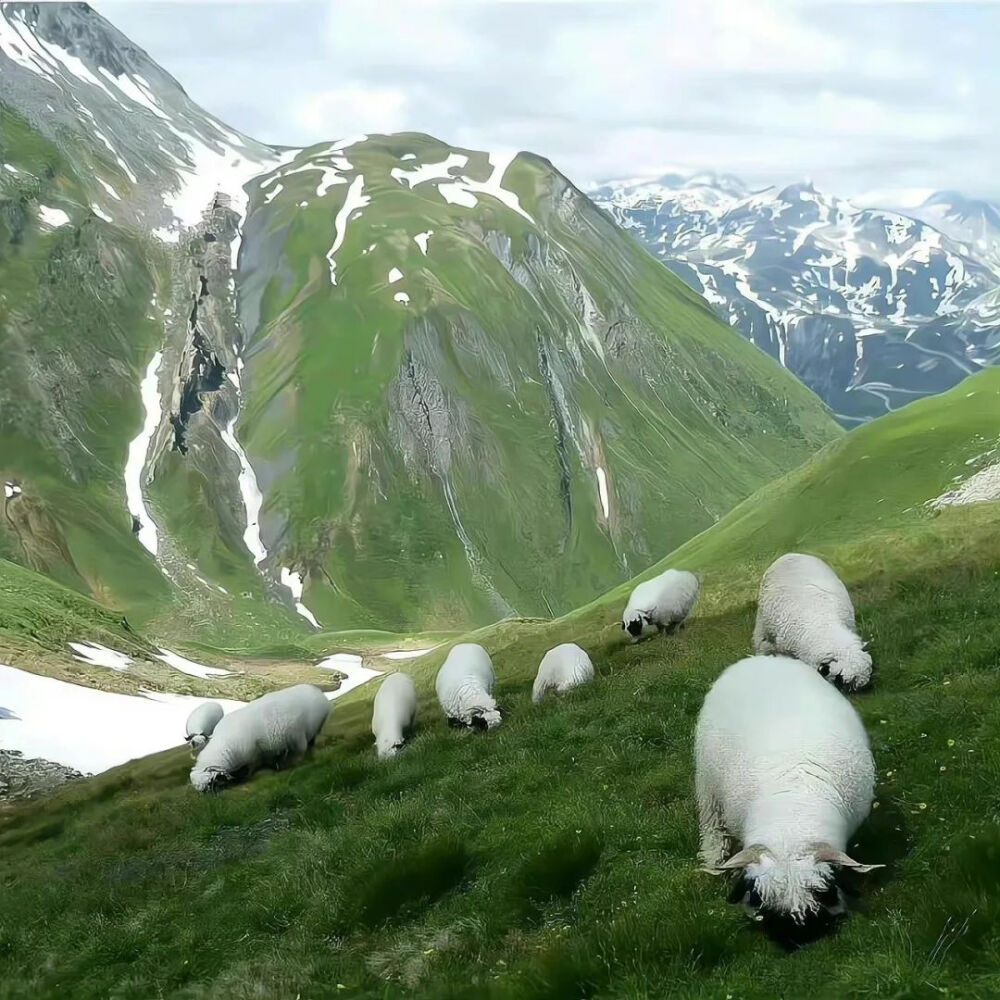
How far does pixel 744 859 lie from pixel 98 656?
59.1 m

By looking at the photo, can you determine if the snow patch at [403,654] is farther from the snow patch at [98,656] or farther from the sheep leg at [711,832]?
the sheep leg at [711,832]

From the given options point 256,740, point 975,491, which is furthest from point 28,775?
point 975,491

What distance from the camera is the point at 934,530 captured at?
36.0 m

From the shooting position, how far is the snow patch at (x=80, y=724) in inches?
1503

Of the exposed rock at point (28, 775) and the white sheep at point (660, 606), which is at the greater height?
the white sheep at point (660, 606)

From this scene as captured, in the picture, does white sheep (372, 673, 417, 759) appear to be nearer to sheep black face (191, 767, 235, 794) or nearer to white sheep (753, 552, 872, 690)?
sheep black face (191, 767, 235, 794)

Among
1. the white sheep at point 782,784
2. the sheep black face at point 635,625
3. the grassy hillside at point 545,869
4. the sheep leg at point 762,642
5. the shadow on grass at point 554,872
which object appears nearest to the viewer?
the grassy hillside at point 545,869

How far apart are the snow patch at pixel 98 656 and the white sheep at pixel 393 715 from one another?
37071mm

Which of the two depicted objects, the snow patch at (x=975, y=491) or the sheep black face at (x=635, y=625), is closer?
the sheep black face at (x=635, y=625)

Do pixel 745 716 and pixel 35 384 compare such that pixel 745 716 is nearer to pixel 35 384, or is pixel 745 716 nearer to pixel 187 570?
pixel 187 570

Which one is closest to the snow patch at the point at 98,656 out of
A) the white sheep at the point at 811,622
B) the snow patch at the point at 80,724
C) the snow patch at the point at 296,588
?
the snow patch at the point at 80,724

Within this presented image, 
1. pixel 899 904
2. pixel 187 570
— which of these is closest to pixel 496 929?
pixel 899 904

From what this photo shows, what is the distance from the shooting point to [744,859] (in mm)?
8547

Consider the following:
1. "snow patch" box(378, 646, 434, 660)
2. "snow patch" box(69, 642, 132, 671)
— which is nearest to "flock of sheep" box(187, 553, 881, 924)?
"snow patch" box(69, 642, 132, 671)
